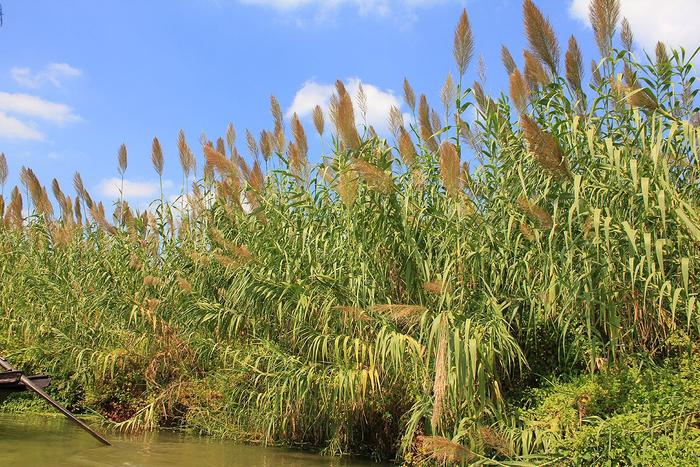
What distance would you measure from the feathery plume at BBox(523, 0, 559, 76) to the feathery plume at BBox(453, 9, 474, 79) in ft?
2.29

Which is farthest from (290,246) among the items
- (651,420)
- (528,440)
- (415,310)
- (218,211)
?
(651,420)

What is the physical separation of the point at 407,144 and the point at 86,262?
5.75 m

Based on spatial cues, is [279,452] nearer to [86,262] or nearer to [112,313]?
[112,313]

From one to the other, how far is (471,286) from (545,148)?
4.51 ft

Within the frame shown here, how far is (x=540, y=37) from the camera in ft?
18.4

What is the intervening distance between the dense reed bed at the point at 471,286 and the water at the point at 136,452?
0.88 feet

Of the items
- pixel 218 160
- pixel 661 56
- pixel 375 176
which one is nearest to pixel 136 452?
pixel 218 160

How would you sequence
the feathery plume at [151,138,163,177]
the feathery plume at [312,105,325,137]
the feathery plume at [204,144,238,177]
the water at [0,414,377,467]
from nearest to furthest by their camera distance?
the water at [0,414,377,467], the feathery plume at [204,144,238,177], the feathery plume at [312,105,325,137], the feathery plume at [151,138,163,177]

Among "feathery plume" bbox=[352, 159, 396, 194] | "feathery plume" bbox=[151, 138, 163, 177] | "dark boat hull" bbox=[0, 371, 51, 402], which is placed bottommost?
"dark boat hull" bbox=[0, 371, 51, 402]

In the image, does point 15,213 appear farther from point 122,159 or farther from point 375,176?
point 375,176

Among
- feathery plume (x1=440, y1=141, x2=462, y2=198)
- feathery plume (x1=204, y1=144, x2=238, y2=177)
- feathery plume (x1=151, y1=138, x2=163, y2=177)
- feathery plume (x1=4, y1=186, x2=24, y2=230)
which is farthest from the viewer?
feathery plume (x1=4, y1=186, x2=24, y2=230)

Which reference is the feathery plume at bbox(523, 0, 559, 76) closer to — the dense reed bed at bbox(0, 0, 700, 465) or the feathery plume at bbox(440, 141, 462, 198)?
the dense reed bed at bbox(0, 0, 700, 465)

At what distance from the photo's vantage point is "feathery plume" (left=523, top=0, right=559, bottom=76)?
5.51 m

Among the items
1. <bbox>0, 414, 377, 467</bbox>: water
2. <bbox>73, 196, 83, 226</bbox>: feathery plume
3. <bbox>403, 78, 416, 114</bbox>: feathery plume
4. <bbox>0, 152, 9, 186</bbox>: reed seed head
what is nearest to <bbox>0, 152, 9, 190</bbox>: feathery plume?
<bbox>0, 152, 9, 186</bbox>: reed seed head
